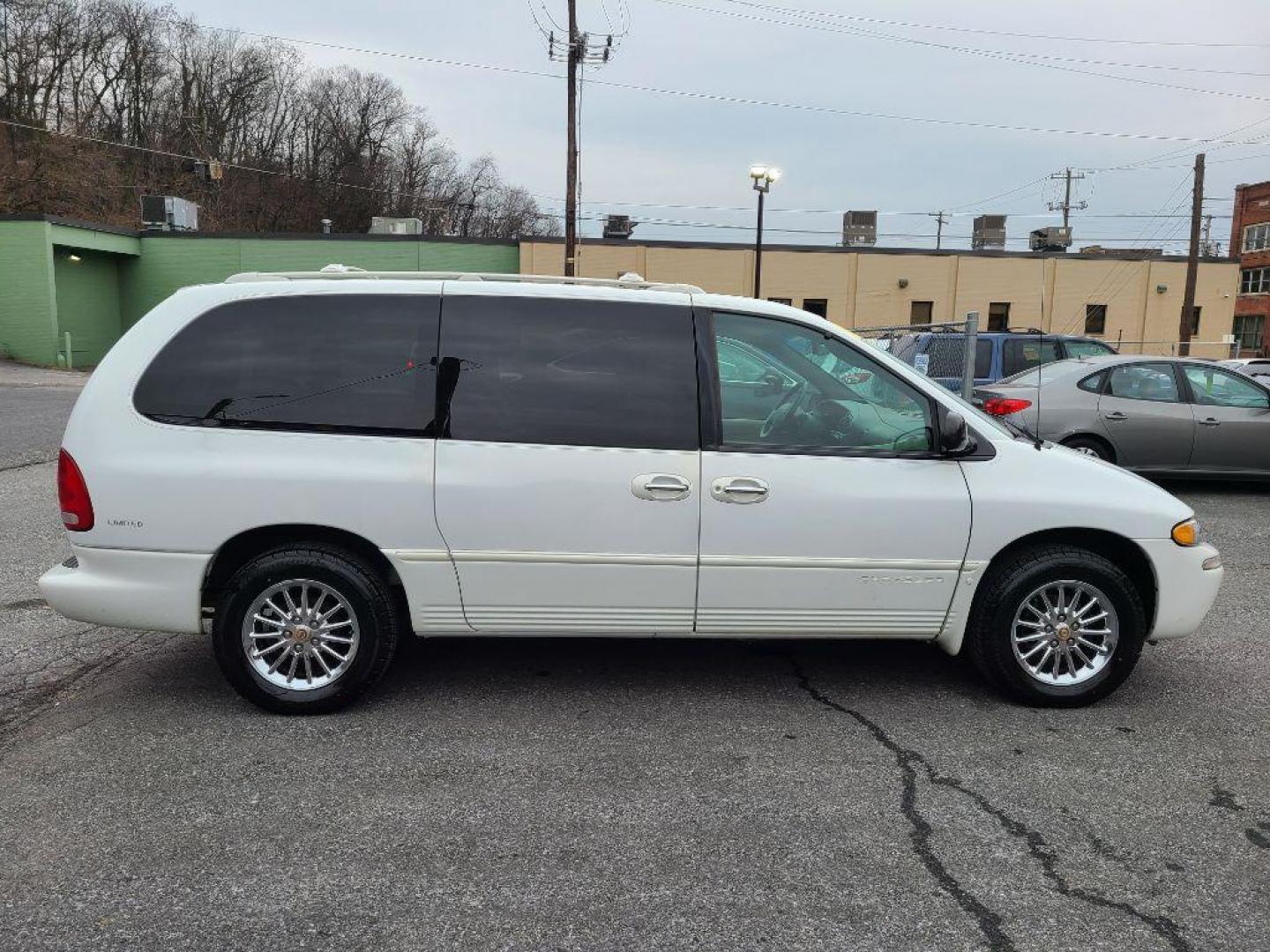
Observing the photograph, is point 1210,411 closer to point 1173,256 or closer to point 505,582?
point 505,582

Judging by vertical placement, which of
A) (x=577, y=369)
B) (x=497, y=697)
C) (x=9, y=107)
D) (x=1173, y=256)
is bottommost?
(x=497, y=697)

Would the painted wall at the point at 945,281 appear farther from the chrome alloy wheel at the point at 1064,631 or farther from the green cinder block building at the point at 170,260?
the chrome alloy wheel at the point at 1064,631

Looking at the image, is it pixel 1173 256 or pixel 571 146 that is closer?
pixel 571 146

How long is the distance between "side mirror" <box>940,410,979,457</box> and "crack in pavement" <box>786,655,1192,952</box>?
1.21m

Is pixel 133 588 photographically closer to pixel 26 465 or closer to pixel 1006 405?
pixel 1006 405

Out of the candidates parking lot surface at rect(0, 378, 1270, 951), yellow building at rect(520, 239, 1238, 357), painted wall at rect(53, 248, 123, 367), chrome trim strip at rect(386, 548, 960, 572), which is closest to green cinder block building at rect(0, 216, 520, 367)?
painted wall at rect(53, 248, 123, 367)

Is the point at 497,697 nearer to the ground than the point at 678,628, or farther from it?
nearer to the ground

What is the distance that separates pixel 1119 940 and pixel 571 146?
25.8 metres

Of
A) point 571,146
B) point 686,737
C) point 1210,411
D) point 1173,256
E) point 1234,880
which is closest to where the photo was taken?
point 1234,880

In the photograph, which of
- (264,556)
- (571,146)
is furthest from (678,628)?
(571,146)

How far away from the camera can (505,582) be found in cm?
402

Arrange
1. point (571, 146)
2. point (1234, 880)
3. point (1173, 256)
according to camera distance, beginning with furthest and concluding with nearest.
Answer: point (1173, 256)
point (571, 146)
point (1234, 880)

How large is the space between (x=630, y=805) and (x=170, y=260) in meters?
36.4

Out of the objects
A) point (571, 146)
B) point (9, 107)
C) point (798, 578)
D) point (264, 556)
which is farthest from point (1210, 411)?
point (9, 107)
